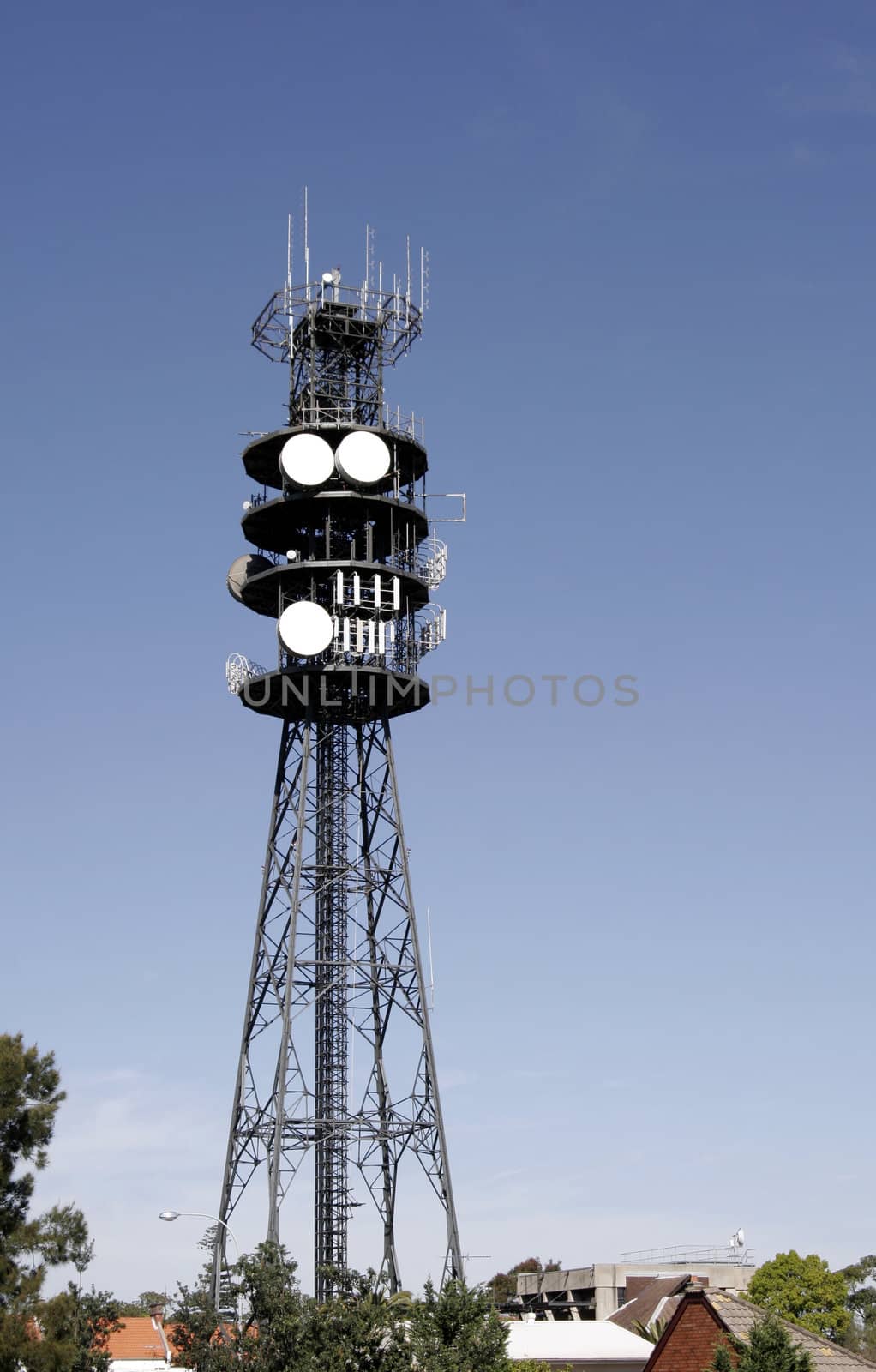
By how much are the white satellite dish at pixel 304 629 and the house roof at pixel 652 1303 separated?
4365cm

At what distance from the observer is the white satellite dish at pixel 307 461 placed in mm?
64438

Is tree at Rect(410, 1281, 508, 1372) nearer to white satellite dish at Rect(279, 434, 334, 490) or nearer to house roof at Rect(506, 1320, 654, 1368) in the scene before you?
house roof at Rect(506, 1320, 654, 1368)

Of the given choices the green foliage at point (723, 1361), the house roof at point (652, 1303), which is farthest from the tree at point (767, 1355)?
the house roof at point (652, 1303)

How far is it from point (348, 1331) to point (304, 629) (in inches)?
972

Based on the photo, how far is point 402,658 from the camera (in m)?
66.4

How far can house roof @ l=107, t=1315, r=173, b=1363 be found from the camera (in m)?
103

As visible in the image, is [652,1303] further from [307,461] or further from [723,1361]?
[723,1361]

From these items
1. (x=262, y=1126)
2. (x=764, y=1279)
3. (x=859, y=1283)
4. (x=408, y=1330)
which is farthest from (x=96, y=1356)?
(x=859, y=1283)

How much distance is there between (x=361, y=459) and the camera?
64.6 metres

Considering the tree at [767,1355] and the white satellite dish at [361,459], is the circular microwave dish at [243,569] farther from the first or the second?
the tree at [767,1355]

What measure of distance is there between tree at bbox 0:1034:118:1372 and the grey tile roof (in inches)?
706

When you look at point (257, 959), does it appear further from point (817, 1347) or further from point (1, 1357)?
point (817, 1347)

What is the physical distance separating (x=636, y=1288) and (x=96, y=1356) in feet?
190

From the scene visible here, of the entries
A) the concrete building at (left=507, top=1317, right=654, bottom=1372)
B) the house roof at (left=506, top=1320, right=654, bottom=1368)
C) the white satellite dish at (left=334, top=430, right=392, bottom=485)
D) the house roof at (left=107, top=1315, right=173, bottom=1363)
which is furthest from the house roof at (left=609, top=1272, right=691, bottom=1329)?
the white satellite dish at (left=334, top=430, right=392, bottom=485)
